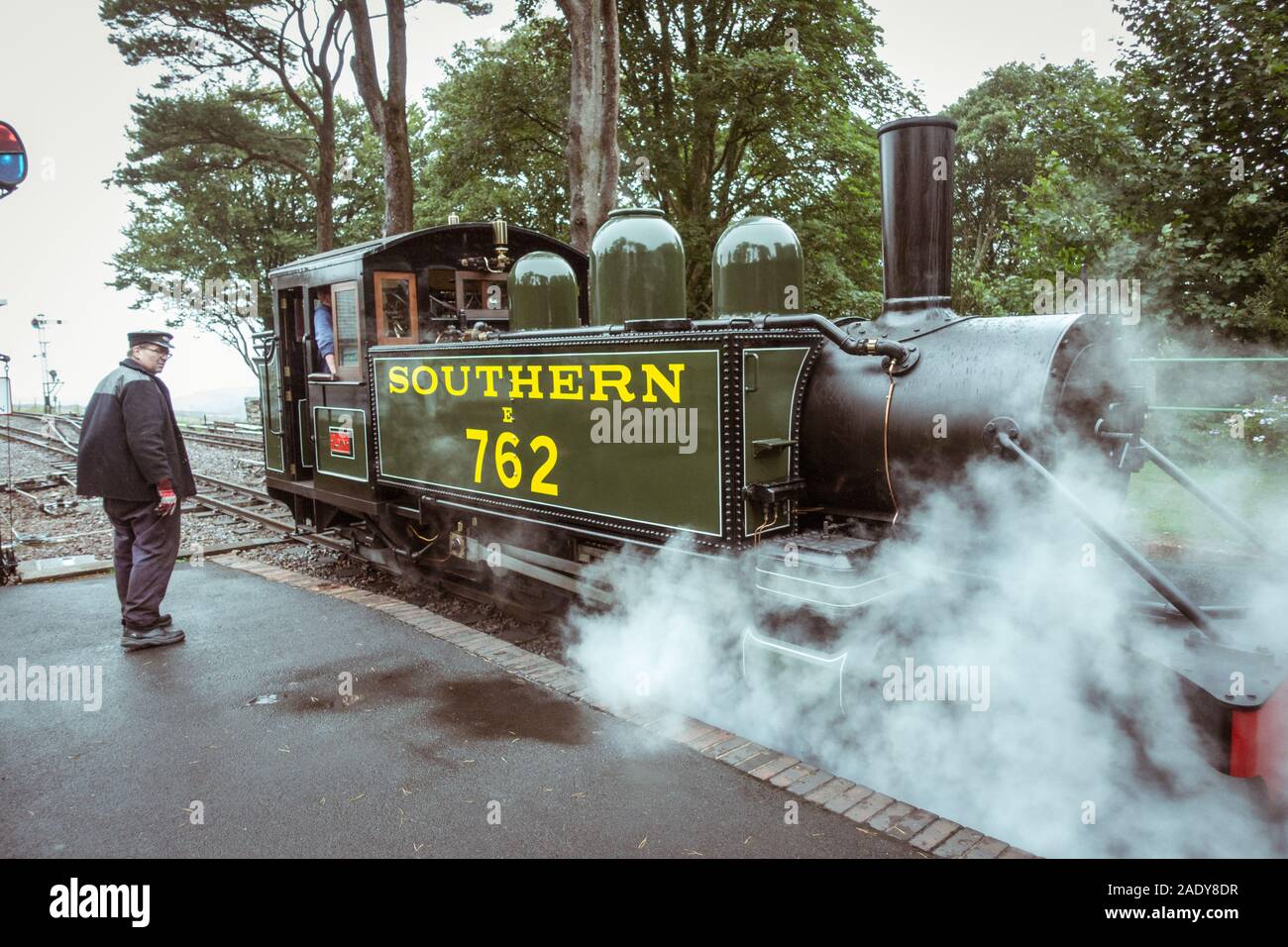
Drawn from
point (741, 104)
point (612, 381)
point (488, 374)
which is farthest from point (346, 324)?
point (741, 104)

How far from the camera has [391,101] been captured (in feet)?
49.5

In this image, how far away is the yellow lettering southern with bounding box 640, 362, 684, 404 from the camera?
14.2ft

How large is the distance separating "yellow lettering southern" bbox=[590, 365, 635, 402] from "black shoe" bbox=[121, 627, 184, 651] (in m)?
3.19

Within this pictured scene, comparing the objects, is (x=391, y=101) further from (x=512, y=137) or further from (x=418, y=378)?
(x=418, y=378)

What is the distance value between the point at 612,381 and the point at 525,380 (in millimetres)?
861

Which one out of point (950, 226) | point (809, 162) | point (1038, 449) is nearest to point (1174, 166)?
point (809, 162)

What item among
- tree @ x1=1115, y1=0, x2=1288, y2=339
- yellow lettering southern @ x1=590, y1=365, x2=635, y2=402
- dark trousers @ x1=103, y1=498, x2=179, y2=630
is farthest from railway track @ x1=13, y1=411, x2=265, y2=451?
tree @ x1=1115, y1=0, x2=1288, y2=339

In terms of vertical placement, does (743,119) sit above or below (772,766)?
above

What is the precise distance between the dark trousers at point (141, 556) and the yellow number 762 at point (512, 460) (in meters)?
1.96

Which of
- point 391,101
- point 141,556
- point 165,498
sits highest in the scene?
point 391,101

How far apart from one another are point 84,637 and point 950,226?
19.2ft

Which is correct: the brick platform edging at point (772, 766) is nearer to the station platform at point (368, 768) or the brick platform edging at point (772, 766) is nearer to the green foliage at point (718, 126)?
the station platform at point (368, 768)

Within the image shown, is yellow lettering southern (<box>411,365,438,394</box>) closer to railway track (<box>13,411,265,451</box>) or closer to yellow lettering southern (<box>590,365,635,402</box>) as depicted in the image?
yellow lettering southern (<box>590,365,635,402</box>)
